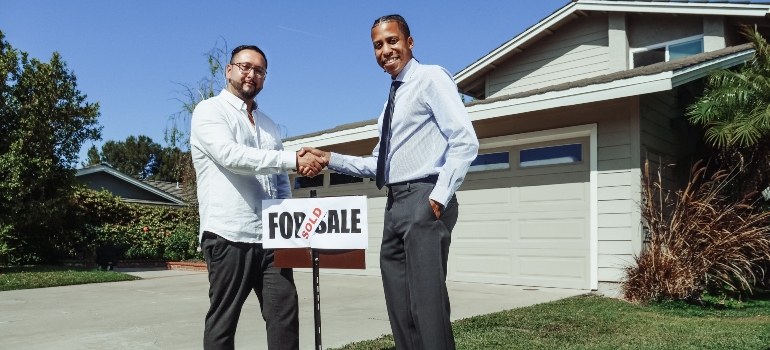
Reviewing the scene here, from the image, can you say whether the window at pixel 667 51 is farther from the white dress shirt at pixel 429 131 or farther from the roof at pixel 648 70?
the white dress shirt at pixel 429 131

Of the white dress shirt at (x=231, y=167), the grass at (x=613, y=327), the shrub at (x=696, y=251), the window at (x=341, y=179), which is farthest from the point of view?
the window at (x=341, y=179)

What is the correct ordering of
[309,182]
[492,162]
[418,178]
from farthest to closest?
[309,182] < [492,162] < [418,178]

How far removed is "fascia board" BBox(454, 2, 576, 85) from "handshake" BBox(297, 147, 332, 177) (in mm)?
10038

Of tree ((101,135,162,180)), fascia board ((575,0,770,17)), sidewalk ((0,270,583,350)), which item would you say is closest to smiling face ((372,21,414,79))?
sidewalk ((0,270,583,350))

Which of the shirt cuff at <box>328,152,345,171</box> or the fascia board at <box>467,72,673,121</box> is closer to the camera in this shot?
the shirt cuff at <box>328,152,345,171</box>

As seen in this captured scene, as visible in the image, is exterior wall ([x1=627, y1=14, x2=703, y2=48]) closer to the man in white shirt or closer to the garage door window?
the garage door window

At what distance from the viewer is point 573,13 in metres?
12.3

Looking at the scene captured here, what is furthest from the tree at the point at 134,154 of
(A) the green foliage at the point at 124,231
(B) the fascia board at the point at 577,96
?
(B) the fascia board at the point at 577,96

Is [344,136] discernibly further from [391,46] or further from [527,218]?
[391,46]

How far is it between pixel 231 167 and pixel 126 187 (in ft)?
87.1

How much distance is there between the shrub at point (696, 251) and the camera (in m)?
7.37

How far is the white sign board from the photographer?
10.3 ft

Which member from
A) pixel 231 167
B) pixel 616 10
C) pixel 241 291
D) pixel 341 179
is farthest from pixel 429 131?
pixel 616 10

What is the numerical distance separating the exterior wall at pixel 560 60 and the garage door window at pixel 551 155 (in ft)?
11.9
